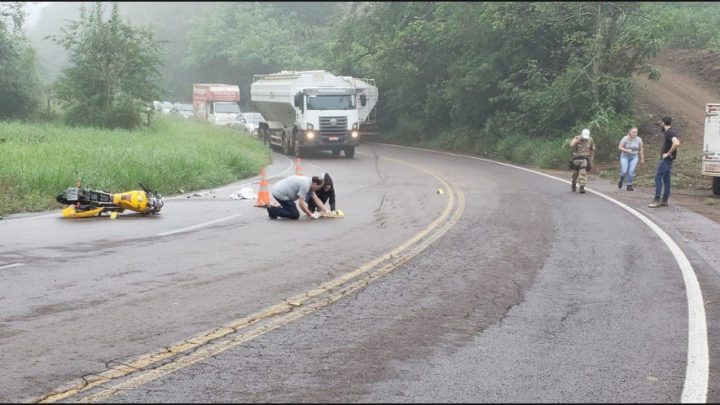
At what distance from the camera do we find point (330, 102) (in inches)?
1328

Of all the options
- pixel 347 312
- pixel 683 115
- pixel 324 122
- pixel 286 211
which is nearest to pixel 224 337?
pixel 347 312

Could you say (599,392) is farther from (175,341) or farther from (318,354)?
(175,341)

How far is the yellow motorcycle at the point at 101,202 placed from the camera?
13.8 meters

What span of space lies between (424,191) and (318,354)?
1372 cm

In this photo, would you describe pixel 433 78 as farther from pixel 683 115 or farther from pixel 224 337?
pixel 224 337

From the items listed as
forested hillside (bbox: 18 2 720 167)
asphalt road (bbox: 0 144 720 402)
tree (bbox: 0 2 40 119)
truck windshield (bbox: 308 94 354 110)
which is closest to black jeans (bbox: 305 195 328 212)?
asphalt road (bbox: 0 144 720 402)

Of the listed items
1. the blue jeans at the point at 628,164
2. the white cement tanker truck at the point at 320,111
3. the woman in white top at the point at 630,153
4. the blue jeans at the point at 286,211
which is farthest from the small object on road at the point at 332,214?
the white cement tanker truck at the point at 320,111

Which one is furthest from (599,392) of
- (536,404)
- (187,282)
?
(187,282)

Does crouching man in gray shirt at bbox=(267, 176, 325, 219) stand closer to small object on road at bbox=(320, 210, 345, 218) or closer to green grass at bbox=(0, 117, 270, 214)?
small object on road at bbox=(320, 210, 345, 218)

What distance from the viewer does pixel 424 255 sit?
33.9 ft

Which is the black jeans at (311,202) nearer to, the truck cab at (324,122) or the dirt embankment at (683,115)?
the dirt embankment at (683,115)

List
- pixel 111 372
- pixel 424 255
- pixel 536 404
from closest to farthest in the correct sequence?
pixel 536 404 < pixel 111 372 < pixel 424 255

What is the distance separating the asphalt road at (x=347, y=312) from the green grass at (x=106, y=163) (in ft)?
7.94

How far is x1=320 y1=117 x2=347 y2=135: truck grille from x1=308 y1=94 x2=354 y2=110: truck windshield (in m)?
0.54
